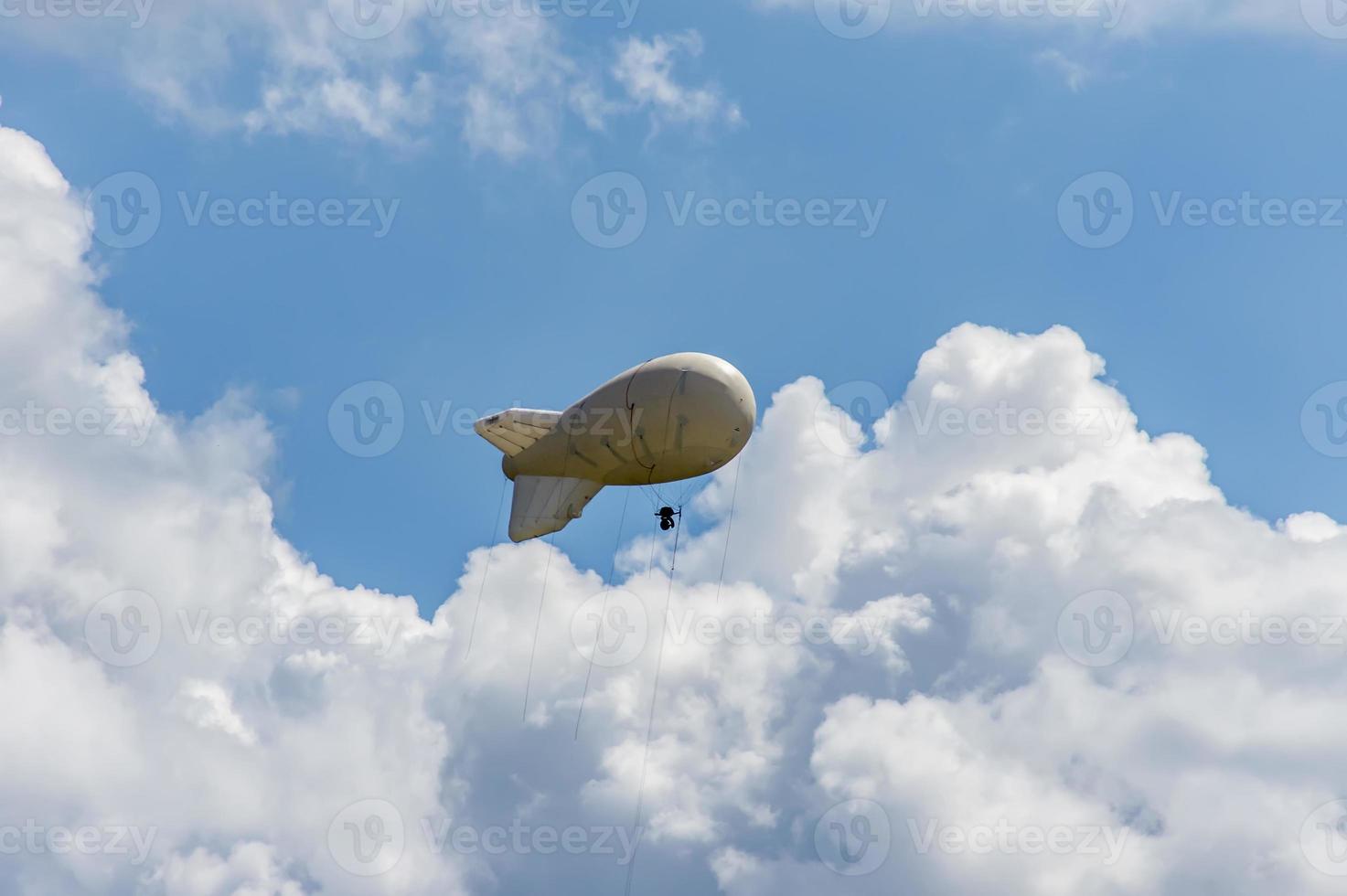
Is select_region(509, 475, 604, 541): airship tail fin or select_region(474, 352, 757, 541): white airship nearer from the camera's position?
select_region(474, 352, 757, 541): white airship

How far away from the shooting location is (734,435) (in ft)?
323

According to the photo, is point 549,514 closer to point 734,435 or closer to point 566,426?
point 566,426

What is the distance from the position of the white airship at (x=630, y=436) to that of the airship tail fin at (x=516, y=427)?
0.09m

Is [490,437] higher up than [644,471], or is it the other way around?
[490,437]

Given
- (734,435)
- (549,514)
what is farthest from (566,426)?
(734,435)

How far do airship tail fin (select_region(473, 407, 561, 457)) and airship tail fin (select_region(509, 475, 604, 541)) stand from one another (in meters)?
2.79

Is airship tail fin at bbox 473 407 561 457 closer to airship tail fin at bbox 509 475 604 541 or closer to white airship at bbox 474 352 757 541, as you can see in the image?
white airship at bbox 474 352 757 541

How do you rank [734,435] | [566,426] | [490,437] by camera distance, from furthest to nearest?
1. [490,437]
2. [566,426]
3. [734,435]

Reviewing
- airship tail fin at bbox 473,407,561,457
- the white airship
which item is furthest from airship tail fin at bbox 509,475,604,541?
airship tail fin at bbox 473,407,561,457

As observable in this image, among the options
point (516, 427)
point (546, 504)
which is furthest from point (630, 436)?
point (516, 427)

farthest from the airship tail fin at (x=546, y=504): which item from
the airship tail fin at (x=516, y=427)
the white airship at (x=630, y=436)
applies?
the airship tail fin at (x=516, y=427)

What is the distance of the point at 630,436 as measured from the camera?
99625 mm

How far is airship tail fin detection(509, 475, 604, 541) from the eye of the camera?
349ft

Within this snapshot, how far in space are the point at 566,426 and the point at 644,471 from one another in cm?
701
